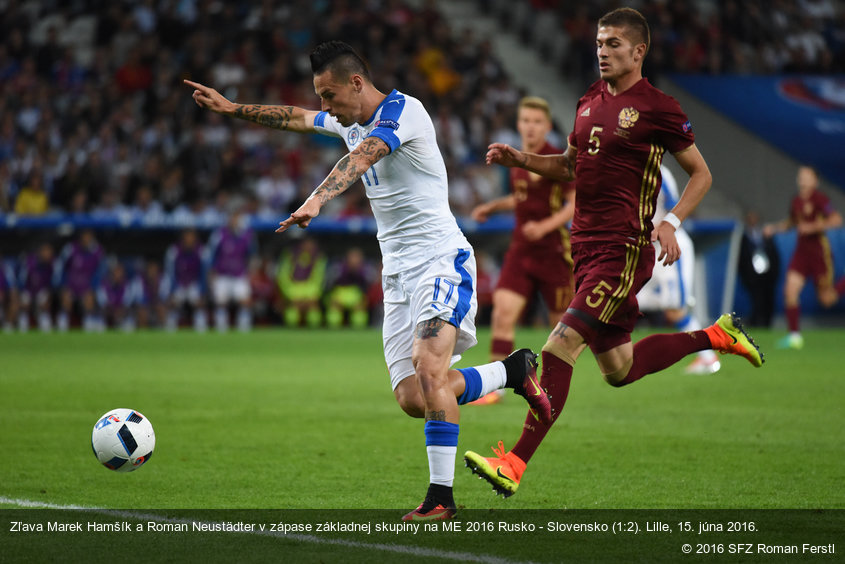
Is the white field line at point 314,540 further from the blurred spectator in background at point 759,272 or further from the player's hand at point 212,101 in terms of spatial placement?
the blurred spectator in background at point 759,272

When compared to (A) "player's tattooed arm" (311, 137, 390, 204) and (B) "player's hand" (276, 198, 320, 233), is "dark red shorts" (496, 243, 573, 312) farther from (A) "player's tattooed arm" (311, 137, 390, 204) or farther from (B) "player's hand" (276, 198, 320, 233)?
(B) "player's hand" (276, 198, 320, 233)

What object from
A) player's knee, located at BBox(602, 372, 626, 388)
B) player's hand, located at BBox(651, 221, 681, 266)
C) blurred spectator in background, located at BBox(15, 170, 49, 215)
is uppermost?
player's hand, located at BBox(651, 221, 681, 266)

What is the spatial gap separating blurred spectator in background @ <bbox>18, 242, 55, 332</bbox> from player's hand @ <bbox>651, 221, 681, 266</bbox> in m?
16.9

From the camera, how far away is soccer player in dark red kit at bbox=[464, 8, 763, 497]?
600 cm

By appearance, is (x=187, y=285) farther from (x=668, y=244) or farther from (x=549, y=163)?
(x=668, y=244)

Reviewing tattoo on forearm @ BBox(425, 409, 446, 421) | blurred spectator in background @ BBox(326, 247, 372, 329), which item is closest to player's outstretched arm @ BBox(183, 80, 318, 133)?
tattoo on forearm @ BBox(425, 409, 446, 421)

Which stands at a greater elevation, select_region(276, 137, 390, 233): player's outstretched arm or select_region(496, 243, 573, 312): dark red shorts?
select_region(276, 137, 390, 233): player's outstretched arm

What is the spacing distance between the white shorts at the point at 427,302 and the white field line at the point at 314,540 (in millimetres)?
1147

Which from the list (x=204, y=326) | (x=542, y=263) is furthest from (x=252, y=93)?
(x=542, y=263)

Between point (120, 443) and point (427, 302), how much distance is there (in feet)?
6.53

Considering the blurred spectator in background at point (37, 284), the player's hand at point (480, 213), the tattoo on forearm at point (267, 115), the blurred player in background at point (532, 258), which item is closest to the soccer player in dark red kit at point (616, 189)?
the tattoo on forearm at point (267, 115)

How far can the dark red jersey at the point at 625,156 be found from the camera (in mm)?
5984

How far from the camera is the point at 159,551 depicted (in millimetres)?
4633

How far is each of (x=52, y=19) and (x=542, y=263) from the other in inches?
747
